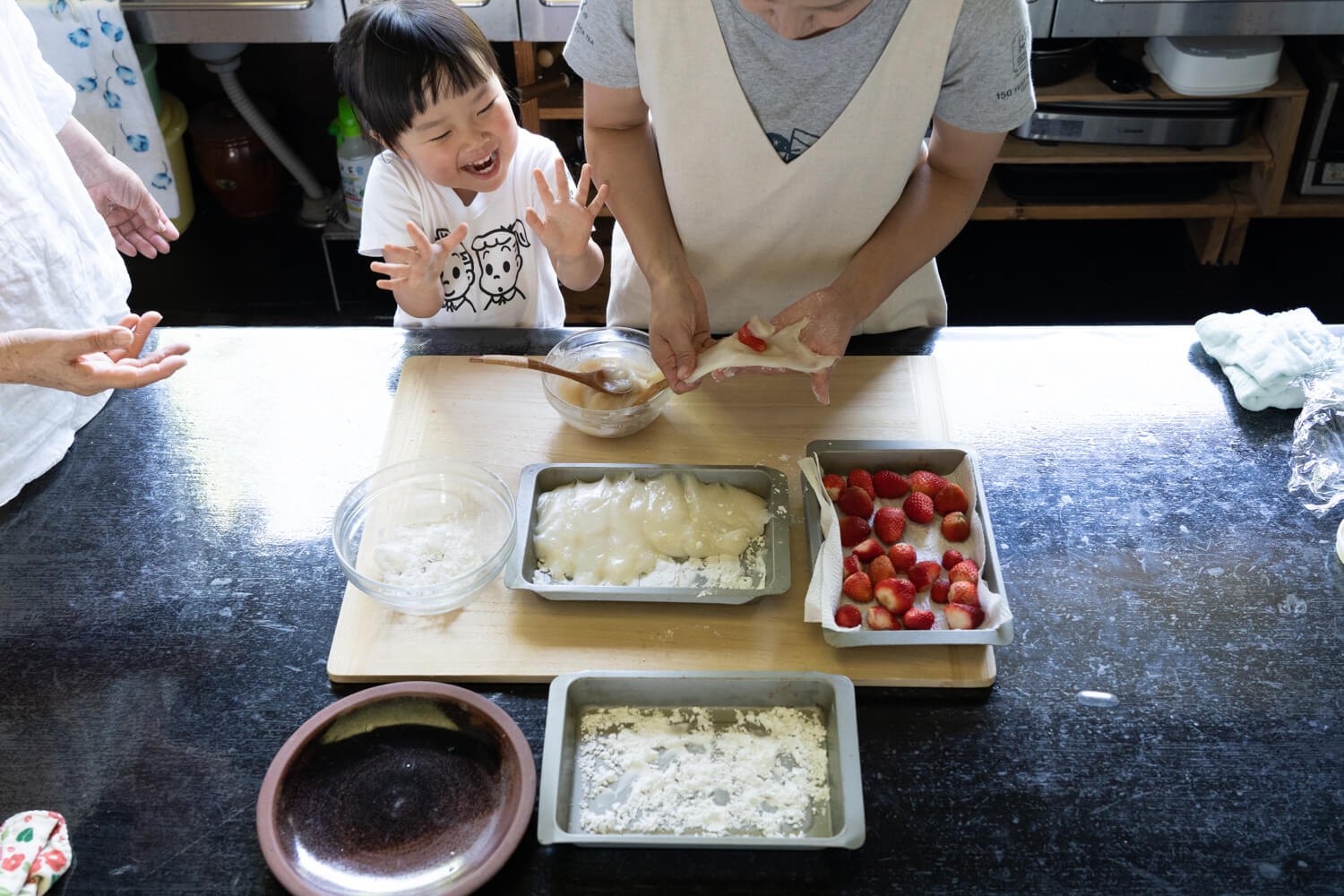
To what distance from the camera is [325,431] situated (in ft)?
5.35

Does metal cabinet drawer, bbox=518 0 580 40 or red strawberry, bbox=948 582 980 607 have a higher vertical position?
metal cabinet drawer, bbox=518 0 580 40

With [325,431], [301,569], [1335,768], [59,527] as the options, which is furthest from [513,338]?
[1335,768]

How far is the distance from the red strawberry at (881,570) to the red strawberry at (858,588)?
2 cm

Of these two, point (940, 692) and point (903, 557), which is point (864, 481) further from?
point (940, 692)

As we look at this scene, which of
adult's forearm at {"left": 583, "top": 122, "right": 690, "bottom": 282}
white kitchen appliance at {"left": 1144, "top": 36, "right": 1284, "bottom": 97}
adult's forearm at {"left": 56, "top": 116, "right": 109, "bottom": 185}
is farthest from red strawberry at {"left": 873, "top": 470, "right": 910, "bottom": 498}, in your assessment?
white kitchen appliance at {"left": 1144, "top": 36, "right": 1284, "bottom": 97}

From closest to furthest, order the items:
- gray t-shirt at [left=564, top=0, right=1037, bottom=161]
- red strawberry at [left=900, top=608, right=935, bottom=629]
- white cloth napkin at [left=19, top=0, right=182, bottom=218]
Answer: red strawberry at [left=900, top=608, right=935, bottom=629]
gray t-shirt at [left=564, top=0, right=1037, bottom=161]
white cloth napkin at [left=19, top=0, right=182, bottom=218]

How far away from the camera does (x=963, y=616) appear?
130 cm

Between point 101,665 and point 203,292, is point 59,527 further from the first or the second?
point 203,292

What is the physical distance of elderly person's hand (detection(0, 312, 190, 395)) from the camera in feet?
4.40

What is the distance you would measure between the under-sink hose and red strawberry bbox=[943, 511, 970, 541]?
108 inches

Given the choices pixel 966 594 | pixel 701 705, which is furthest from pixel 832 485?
pixel 701 705

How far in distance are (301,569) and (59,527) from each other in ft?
1.23

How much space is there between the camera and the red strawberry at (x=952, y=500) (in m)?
1.45

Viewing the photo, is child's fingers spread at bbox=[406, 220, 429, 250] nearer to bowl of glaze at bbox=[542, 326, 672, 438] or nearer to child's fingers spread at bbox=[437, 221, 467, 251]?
child's fingers spread at bbox=[437, 221, 467, 251]
